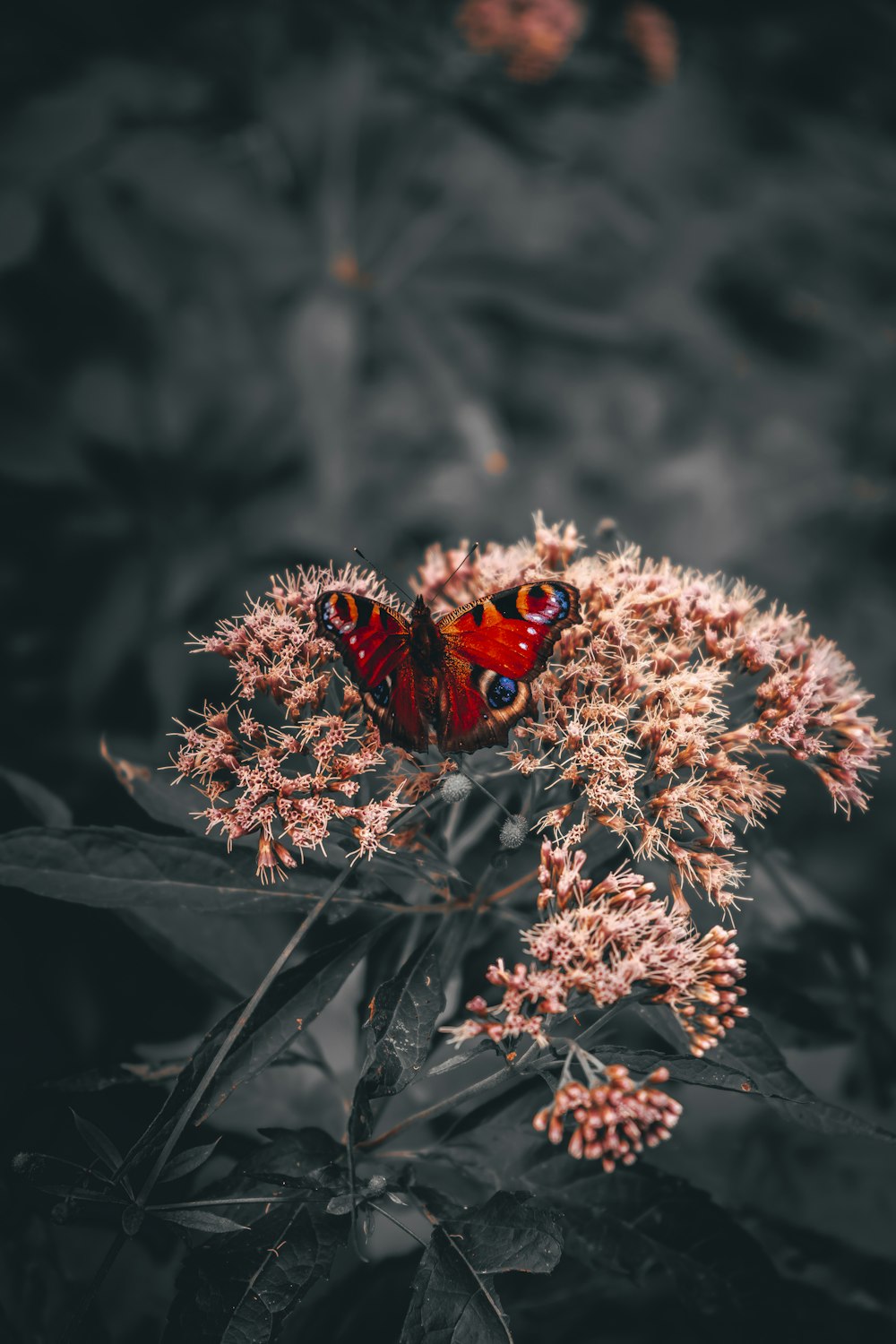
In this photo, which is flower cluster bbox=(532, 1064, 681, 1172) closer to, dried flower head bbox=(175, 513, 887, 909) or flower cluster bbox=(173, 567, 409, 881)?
dried flower head bbox=(175, 513, 887, 909)

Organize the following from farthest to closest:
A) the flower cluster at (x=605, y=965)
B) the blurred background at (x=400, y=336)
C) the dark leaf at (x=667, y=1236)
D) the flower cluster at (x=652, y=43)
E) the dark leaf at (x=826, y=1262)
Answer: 1. the flower cluster at (x=652, y=43)
2. the blurred background at (x=400, y=336)
3. the dark leaf at (x=826, y=1262)
4. the dark leaf at (x=667, y=1236)
5. the flower cluster at (x=605, y=965)

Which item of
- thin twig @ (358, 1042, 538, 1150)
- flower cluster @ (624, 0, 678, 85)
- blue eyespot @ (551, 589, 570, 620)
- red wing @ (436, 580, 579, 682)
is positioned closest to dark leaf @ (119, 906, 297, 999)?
thin twig @ (358, 1042, 538, 1150)

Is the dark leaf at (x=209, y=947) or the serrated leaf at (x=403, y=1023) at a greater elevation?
the dark leaf at (x=209, y=947)

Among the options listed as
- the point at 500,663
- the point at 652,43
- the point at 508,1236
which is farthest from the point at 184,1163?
the point at 652,43

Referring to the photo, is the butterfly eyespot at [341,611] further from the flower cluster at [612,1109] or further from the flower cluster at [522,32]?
the flower cluster at [522,32]

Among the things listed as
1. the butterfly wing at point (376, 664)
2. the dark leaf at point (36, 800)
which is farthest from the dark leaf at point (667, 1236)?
the dark leaf at point (36, 800)

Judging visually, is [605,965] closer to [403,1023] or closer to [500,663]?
[403,1023]
